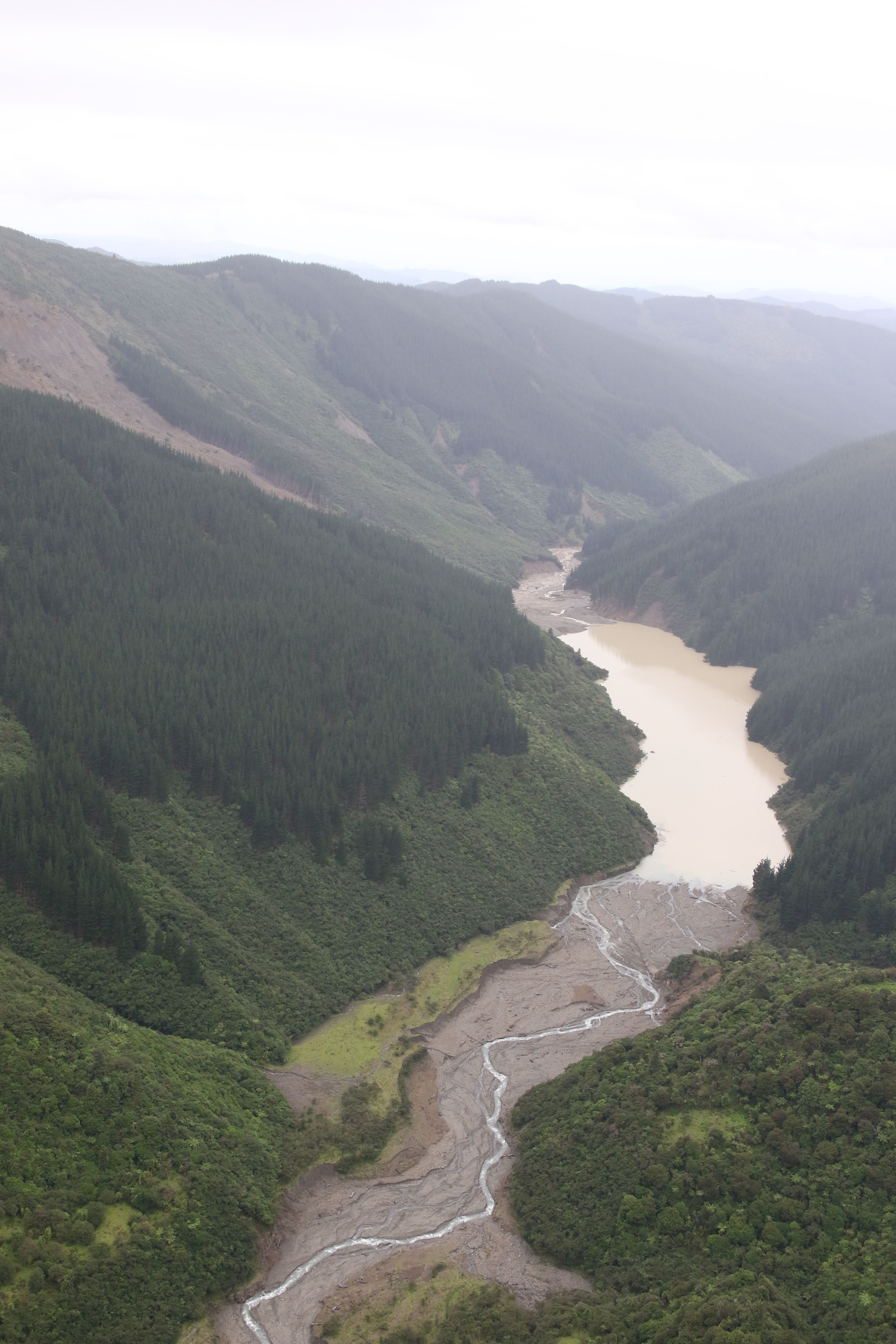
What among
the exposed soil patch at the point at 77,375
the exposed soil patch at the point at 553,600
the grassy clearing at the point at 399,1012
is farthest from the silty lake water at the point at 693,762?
the exposed soil patch at the point at 77,375

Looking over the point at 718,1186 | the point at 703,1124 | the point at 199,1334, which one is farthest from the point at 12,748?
the point at 718,1186

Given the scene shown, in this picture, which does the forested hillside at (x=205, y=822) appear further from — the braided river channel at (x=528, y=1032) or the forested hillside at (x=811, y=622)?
the forested hillside at (x=811, y=622)

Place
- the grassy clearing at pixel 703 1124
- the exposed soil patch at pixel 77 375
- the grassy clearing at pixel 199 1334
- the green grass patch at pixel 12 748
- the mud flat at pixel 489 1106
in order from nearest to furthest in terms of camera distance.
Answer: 1. the grassy clearing at pixel 199 1334
2. the mud flat at pixel 489 1106
3. the grassy clearing at pixel 703 1124
4. the green grass patch at pixel 12 748
5. the exposed soil patch at pixel 77 375

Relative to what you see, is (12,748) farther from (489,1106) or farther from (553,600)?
(553,600)

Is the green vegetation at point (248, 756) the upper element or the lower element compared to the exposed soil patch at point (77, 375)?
lower

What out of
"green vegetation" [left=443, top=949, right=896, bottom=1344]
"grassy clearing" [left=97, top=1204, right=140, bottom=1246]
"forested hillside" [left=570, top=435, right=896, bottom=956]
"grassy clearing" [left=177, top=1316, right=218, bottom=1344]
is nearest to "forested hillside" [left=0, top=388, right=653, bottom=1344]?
"grassy clearing" [left=97, top=1204, right=140, bottom=1246]

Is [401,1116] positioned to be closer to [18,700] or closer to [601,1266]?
[601,1266]
